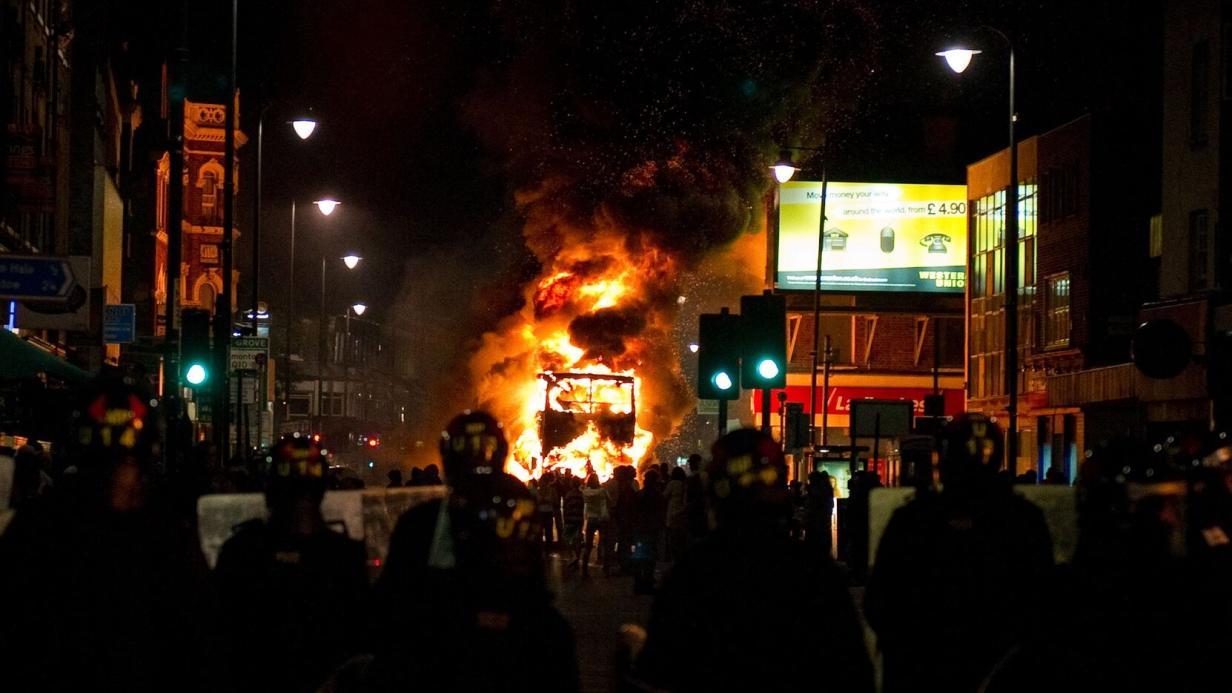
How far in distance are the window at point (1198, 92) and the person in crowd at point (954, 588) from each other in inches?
1140

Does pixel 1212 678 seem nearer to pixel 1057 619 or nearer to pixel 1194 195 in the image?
pixel 1057 619

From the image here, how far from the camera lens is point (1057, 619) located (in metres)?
6.60

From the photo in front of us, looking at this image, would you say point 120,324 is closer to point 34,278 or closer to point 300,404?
point 34,278

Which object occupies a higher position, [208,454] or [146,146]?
[146,146]

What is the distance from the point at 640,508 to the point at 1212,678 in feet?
61.7

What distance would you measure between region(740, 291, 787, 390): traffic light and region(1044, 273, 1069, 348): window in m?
30.6

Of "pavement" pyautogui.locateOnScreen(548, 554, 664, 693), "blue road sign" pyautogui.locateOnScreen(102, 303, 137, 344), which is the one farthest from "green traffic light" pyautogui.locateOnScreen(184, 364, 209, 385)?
"pavement" pyautogui.locateOnScreen(548, 554, 664, 693)

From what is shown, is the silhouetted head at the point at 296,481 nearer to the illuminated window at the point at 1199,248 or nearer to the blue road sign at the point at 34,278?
the blue road sign at the point at 34,278

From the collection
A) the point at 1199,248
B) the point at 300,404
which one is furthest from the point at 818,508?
the point at 300,404

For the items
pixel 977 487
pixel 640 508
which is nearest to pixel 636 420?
pixel 640 508

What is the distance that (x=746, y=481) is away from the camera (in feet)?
17.1

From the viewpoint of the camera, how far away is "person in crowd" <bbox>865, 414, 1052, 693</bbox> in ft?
21.1

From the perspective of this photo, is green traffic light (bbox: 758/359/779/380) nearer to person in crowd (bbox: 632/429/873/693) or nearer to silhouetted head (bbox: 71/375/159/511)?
silhouetted head (bbox: 71/375/159/511)

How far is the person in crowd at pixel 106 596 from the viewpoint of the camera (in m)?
5.37
